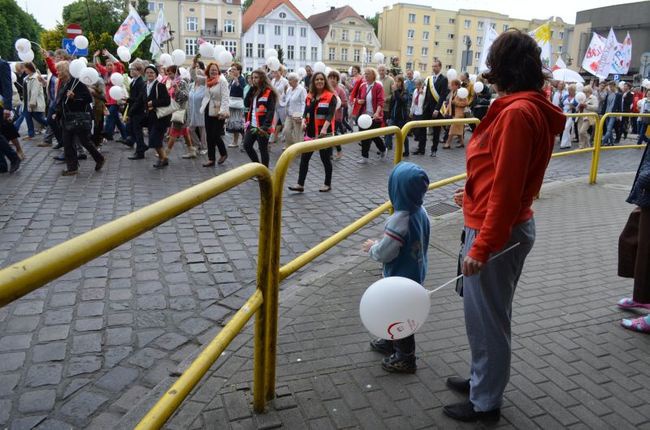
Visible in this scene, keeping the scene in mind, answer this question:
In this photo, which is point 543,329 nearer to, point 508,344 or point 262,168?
point 508,344

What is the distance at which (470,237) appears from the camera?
2.66m

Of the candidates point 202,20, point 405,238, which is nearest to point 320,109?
point 405,238

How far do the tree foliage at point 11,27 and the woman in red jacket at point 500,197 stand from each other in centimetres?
6919

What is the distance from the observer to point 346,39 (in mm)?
92500

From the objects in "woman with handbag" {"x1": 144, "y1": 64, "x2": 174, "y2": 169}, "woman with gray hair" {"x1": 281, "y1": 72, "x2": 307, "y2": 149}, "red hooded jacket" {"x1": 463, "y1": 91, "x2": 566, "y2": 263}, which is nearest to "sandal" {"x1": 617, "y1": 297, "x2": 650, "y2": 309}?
"red hooded jacket" {"x1": 463, "y1": 91, "x2": 566, "y2": 263}

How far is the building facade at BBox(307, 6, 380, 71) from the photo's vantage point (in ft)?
299

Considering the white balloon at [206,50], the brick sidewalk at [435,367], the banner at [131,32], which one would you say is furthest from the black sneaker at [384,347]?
the banner at [131,32]

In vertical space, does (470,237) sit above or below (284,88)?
below

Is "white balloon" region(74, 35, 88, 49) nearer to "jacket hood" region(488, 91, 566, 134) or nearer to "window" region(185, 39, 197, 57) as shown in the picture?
"jacket hood" region(488, 91, 566, 134)

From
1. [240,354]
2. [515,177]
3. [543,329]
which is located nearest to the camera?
[515,177]

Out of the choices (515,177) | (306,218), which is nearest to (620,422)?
(515,177)

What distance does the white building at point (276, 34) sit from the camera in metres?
83.2

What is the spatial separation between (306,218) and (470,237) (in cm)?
412

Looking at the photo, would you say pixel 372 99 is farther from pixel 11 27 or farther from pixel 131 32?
pixel 11 27
